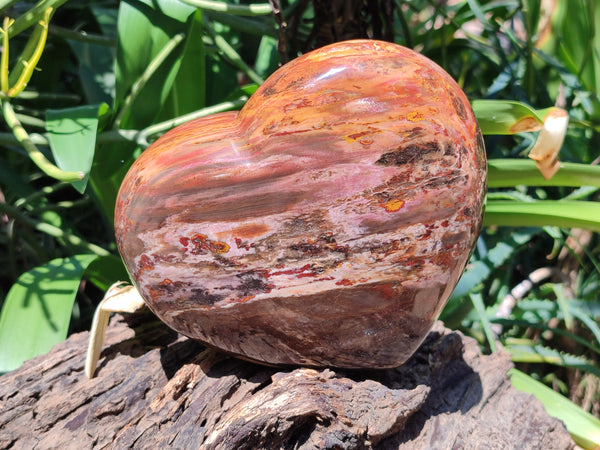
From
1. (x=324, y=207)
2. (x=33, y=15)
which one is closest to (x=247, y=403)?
(x=324, y=207)

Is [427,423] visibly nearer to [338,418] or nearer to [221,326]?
[338,418]

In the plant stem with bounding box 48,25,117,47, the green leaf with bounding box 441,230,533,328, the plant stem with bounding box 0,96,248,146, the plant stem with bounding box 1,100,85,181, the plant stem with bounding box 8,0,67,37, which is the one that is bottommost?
the green leaf with bounding box 441,230,533,328

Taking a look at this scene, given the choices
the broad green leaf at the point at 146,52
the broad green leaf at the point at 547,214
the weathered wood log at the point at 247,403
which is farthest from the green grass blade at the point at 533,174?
the broad green leaf at the point at 146,52

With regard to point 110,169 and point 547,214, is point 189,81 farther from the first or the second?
point 547,214

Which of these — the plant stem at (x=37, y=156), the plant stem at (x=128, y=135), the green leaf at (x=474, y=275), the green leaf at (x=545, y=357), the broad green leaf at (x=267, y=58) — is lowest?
the green leaf at (x=545, y=357)

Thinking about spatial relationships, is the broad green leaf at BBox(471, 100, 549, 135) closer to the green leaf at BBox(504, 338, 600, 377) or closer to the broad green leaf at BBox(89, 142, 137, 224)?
the green leaf at BBox(504, 338, 600, 377)

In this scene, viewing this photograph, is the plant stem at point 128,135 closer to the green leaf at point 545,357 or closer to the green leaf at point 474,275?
the green leaf at point 474,275

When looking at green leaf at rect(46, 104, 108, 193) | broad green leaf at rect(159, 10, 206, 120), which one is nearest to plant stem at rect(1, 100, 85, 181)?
green leaf at rect(46, 104, 108, 193)
